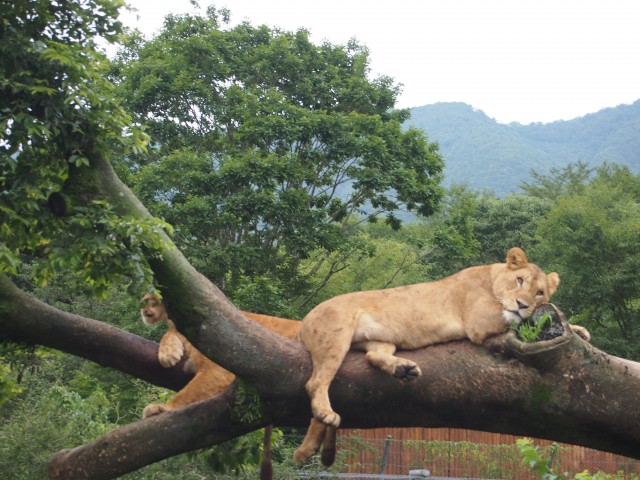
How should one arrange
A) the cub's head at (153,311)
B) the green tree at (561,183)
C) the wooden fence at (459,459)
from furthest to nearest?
the green tree at (561,183) → the wooden fence at (459,459) → the cub's head at (153,311)

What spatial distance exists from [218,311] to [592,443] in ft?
8.27

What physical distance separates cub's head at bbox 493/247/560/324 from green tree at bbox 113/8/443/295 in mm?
12792

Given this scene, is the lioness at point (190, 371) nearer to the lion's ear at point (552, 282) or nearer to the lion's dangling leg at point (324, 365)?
the lion's dangling leg at point (324, 365)

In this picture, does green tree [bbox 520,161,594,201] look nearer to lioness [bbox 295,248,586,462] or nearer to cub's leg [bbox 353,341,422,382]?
lioness [bbox 295,248,586,462]

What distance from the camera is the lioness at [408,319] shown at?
547cm

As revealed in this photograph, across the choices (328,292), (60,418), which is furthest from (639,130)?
(60,418)

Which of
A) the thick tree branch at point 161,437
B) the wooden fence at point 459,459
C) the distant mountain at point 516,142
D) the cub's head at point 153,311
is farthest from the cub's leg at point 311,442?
the distant mountain at point 516,142

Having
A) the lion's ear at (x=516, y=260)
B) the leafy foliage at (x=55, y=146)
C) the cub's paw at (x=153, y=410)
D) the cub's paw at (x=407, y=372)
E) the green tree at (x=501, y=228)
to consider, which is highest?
the green tree at (x=501, y=228)

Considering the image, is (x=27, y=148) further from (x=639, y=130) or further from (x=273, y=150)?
(x=639, y=130)

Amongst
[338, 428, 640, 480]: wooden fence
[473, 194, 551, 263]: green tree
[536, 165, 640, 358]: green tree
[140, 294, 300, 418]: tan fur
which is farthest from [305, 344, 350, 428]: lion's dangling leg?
[473, 194, 551, 263]: green tree

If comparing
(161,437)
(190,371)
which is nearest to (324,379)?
(161,437)

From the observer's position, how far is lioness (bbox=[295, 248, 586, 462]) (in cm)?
547

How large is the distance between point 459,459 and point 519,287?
10.5 meters

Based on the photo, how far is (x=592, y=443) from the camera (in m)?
5.50
